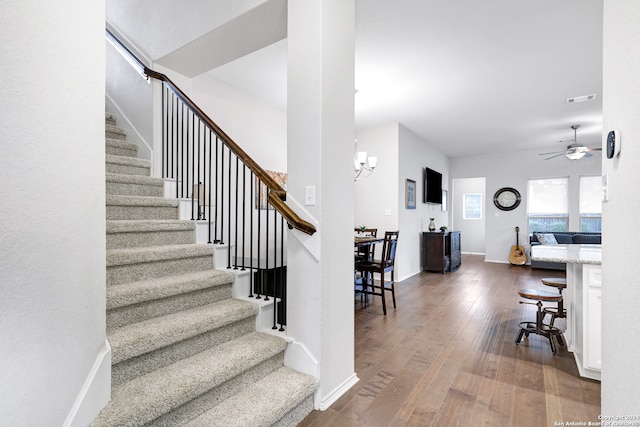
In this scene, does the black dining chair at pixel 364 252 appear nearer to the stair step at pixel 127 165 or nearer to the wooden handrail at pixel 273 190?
the wooden handrail at pixel 273 190

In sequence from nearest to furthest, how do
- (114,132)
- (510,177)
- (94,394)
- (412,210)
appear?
(94,394) < (114,132) < (412,210) < (510,177)

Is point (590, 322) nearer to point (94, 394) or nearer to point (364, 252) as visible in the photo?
point (364, 252)

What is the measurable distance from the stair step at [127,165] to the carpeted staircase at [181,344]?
0.61 metres

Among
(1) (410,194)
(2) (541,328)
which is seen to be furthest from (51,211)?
(1) (410,194)

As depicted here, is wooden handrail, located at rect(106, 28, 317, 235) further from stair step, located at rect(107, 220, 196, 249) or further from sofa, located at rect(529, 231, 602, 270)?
sofa, located at rect(529, 231, 602, 270)

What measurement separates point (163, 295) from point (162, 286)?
0.05 meters

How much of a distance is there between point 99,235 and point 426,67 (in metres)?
3.58

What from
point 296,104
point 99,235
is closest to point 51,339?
point 99,235

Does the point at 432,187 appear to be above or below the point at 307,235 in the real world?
above

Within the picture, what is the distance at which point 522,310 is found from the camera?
393 centimetres

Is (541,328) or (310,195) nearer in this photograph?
(310,195)

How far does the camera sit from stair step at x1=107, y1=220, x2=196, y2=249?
7.29 feet

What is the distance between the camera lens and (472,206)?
10.5 metres

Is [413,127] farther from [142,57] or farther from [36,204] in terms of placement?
[36,204]
